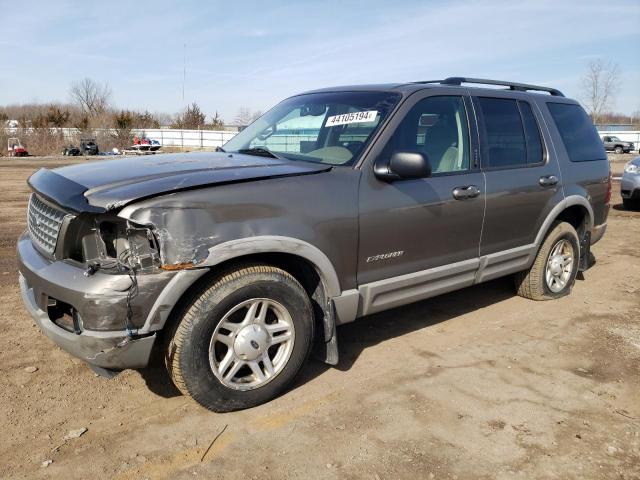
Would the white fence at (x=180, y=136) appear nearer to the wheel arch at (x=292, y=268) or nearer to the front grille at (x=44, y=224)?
the front grille at (x=44, y=224)

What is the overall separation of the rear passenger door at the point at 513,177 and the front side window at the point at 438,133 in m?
0.20

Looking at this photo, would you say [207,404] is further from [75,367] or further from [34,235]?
[34,235]

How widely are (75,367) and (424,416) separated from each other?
7.70 feet

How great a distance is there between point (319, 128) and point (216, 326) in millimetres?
1838

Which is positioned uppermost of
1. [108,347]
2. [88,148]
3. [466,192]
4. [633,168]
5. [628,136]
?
[628,136]

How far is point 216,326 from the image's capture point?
2.91 meters

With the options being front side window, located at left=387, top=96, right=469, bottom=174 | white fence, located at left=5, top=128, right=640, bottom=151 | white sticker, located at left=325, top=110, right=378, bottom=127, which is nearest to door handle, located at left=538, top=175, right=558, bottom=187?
front side window, located at left=387, top=96, right=469, bottom=174

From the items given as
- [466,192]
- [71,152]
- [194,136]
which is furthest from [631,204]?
[194,136]

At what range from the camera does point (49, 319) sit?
9.69ft

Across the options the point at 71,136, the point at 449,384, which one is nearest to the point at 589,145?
the point at 449,384

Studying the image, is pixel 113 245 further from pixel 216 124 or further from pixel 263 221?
pixel 216 124

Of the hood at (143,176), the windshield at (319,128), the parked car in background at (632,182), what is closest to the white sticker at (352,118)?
the windshield at (319,128)

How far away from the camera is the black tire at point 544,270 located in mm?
5070

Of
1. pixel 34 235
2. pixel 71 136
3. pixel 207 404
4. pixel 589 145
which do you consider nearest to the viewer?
pixel 207 404
